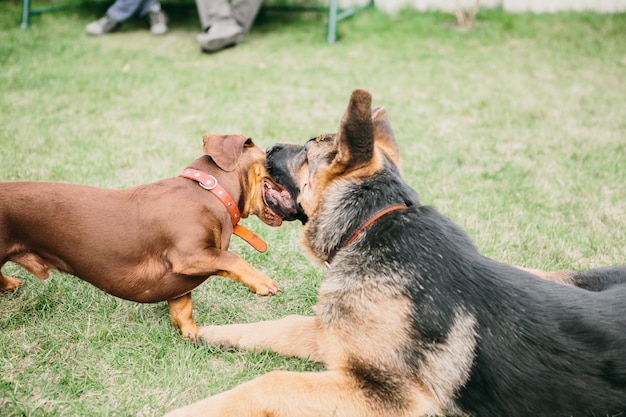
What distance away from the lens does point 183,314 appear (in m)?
3.59

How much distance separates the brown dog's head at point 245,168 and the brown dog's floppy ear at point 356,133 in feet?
2.92

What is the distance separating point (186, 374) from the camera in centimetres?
323

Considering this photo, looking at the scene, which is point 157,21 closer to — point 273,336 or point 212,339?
point 212,339

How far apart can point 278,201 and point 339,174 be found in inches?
27.8

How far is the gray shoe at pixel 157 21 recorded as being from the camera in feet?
37.8

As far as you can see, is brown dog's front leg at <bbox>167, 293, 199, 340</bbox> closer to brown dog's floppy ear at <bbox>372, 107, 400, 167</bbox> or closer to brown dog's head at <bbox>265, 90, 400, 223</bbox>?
brown dog's head at <bbox>265, 90, 400, 223</bbox>

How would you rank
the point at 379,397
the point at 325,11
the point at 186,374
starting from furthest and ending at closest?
the point at 325,11 < the point at 186,374 < the point at 379,397

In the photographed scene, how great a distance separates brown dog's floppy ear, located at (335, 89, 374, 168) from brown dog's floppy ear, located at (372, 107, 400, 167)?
1.57 ft

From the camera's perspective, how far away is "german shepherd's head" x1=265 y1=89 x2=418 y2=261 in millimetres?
3088

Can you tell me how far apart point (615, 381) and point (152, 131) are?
6051 mm

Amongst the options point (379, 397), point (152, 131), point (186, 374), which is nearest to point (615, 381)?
point (379, 397)

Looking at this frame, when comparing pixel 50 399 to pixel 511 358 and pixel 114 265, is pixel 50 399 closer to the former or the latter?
pixel 114 265

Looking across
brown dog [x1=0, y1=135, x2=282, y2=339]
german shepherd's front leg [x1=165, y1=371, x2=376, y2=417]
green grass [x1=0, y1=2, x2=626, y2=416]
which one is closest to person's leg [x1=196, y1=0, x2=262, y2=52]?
green grass [x1=0, y1=2, x2=626, y2=416]

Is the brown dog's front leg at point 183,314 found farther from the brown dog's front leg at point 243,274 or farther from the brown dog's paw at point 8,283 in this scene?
the brown dog's paw at point 8,283
